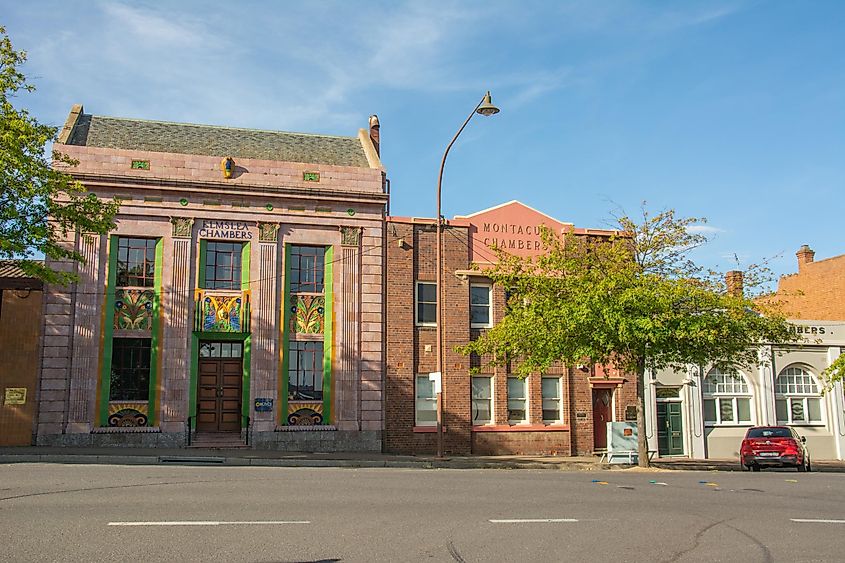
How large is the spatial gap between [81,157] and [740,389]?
23972 millimetres

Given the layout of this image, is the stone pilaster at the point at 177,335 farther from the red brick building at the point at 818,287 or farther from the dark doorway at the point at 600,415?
the red brick building at the point at 818,287

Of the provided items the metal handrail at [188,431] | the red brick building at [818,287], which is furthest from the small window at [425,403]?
the red brick building at [818,287]

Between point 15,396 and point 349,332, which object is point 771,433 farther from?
point 15,396

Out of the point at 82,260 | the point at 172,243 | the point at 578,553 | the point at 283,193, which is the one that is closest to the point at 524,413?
the point at 283,193

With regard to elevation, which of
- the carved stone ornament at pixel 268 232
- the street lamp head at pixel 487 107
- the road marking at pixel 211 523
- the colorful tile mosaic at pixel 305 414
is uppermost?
the street lamp head at pixel 487 107

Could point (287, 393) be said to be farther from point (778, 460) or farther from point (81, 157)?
point (778, 460)

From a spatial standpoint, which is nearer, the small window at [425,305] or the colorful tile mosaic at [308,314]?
the colorful tile mosaic at [308,314]

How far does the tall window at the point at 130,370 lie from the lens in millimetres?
23688

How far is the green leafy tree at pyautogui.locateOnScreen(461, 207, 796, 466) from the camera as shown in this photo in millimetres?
20469

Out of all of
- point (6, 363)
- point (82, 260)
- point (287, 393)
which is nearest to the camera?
point (82, 260)

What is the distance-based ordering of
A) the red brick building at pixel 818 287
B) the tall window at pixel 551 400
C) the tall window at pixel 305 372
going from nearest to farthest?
the tall window at pixel 305 372
the tall window at pixel 551 400
the red brick building at pixel 818 287

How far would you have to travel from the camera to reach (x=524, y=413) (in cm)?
2730

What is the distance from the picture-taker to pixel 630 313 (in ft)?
68.2

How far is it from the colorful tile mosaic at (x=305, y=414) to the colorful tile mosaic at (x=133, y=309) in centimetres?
498
